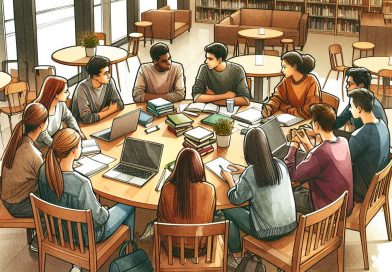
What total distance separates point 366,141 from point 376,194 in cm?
41

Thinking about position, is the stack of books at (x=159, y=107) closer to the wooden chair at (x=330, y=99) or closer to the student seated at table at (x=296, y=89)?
the student seated at table at (x=296, y=89)

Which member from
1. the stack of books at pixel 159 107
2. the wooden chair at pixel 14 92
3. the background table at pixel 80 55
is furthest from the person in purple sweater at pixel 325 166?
the background table at pixel 80 55

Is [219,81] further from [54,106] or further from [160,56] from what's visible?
[54,106]

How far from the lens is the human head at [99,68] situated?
5307 mm

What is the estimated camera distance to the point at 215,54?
5910 mm

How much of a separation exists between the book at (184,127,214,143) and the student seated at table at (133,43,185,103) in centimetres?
112

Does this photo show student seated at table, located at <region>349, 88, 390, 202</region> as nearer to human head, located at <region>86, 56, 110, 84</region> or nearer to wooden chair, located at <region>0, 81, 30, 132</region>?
human head, located at <region>86, 56, 110, 84</region>

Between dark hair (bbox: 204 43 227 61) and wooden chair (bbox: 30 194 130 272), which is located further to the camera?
dark hair (bbox: 204 43 227 61)

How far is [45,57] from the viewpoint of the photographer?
11.8 meters

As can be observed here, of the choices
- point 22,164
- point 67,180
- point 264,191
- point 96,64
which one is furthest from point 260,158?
point 96,64

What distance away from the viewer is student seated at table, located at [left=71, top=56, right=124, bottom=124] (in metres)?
5.34

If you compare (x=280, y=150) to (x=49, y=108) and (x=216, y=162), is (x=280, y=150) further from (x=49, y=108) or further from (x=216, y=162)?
(x=49, y=108)

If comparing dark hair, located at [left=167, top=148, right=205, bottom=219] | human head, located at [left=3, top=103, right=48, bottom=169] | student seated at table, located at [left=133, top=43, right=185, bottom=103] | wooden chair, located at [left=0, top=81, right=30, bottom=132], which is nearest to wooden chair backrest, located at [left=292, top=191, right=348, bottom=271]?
dark hair, located at [left=167, top=148, right=205, bottom=219]

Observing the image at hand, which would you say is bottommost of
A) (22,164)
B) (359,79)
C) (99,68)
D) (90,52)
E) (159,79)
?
(22,164)
